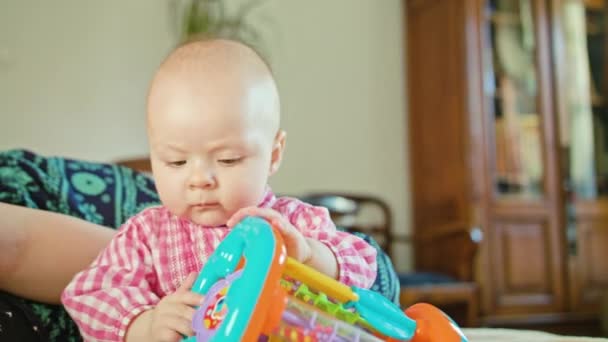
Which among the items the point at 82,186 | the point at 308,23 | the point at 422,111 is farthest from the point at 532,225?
the point at 82,186

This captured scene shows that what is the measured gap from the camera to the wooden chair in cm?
269

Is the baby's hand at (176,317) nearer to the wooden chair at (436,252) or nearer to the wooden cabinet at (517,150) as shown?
the wooden chair at (436,252)

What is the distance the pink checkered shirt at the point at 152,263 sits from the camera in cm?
72

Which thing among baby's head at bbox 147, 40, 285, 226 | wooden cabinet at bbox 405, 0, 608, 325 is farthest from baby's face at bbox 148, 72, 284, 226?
wooden cabinet at bbox 405, 0, 608, 325

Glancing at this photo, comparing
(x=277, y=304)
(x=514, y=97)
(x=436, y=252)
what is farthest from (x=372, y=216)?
(x=277, y=304)

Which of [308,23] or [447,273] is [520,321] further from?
[308,23]

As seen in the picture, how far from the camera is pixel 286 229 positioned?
2.03 feet

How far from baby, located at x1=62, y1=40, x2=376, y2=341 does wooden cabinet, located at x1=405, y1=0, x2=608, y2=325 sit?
252 centimetres

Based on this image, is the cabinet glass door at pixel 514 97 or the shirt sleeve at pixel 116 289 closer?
the shirt sleeve at pixel 116 289

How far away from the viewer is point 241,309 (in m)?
0.52

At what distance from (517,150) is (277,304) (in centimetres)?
297

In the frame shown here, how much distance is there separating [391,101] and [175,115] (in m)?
2.93

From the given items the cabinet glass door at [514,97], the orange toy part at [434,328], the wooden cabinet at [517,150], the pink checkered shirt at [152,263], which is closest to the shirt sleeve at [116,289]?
the pink checkered shirt at [152,263]

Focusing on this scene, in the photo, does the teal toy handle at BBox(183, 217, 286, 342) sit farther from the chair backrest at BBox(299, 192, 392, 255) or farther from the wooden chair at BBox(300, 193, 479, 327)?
the chair backrest at BBox(299, 192, 392, 255)
